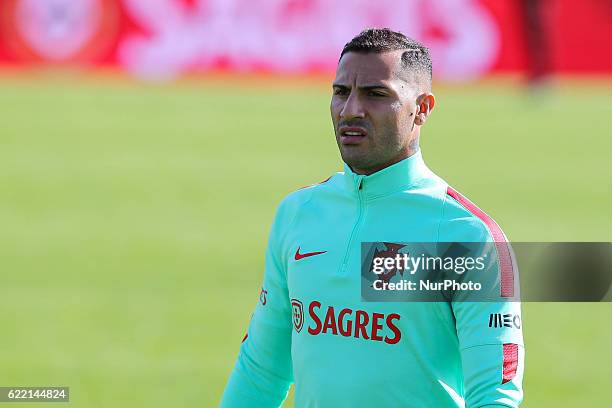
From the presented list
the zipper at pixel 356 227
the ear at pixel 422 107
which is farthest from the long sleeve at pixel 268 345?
the ear at pixel 422 107

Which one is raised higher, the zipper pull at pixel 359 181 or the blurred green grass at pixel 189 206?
the blurred green grass at pixel 189 206

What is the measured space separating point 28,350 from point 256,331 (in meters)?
5.89

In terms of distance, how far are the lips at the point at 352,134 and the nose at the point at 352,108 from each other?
3 cm

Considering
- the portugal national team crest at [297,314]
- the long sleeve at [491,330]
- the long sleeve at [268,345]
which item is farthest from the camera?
the long sleeve at [268,345]

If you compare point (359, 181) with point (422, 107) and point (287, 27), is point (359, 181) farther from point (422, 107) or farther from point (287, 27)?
point (287, 27)

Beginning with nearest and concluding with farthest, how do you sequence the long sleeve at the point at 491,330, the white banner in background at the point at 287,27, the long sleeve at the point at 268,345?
the long sleeve at the point at 491,330
the long sleeve at the point at 268,345
the white banner in background at the point at 287,27

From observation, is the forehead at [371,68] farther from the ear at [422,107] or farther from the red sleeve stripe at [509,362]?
the red sleeve stripe at [509,362]

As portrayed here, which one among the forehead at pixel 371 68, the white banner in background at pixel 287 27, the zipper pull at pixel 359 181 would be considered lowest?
the zipper pull at pixel 359 181

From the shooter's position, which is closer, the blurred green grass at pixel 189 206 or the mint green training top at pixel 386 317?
the mint green training top at pixel 386 317

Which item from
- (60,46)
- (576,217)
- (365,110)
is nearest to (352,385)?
(365,110)

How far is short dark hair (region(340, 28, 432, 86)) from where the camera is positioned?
12.6 feet

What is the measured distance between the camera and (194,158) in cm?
2062

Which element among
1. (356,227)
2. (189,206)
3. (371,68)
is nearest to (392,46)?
(371,68)

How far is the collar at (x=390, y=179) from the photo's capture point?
151 inches
